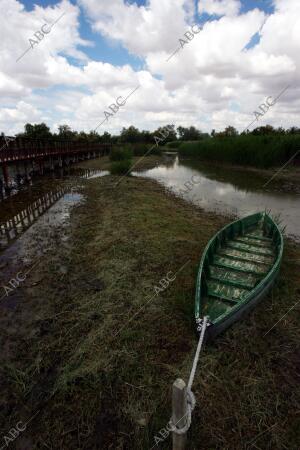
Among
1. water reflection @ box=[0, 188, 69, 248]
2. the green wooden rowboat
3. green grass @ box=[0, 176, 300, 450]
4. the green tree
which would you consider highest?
the green tree

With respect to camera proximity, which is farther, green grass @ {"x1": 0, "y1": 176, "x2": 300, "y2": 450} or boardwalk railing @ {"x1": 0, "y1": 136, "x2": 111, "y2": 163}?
boardwalk railing @ {"x1": 0, "y1": 136, "x2": 111, "y2": 163}

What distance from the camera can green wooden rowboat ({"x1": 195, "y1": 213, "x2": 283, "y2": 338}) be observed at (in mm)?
3693

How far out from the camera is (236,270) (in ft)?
16.7

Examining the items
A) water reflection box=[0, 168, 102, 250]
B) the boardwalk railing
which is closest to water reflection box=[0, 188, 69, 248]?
water reflection box=[0, 168, 102, 250]

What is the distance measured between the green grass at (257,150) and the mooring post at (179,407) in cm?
2186

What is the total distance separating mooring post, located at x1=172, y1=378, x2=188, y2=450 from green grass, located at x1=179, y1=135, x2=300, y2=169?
21.9 m

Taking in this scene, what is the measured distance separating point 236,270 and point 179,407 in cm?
366

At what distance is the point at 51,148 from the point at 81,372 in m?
21.4

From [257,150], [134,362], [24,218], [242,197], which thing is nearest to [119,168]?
[242,197]

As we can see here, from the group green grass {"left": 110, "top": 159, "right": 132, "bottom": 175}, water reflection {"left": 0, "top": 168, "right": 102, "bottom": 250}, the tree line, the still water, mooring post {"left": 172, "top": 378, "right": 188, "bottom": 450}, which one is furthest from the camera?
the tree line

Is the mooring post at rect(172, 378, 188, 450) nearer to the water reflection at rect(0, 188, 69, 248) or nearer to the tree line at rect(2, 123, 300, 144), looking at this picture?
the water reflection at rect(0, 188, 69, 248)

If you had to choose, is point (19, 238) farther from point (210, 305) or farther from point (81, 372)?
point (210, 305)

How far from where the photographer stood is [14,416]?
108 inches

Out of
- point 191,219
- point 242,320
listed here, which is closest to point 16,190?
point 191,219
